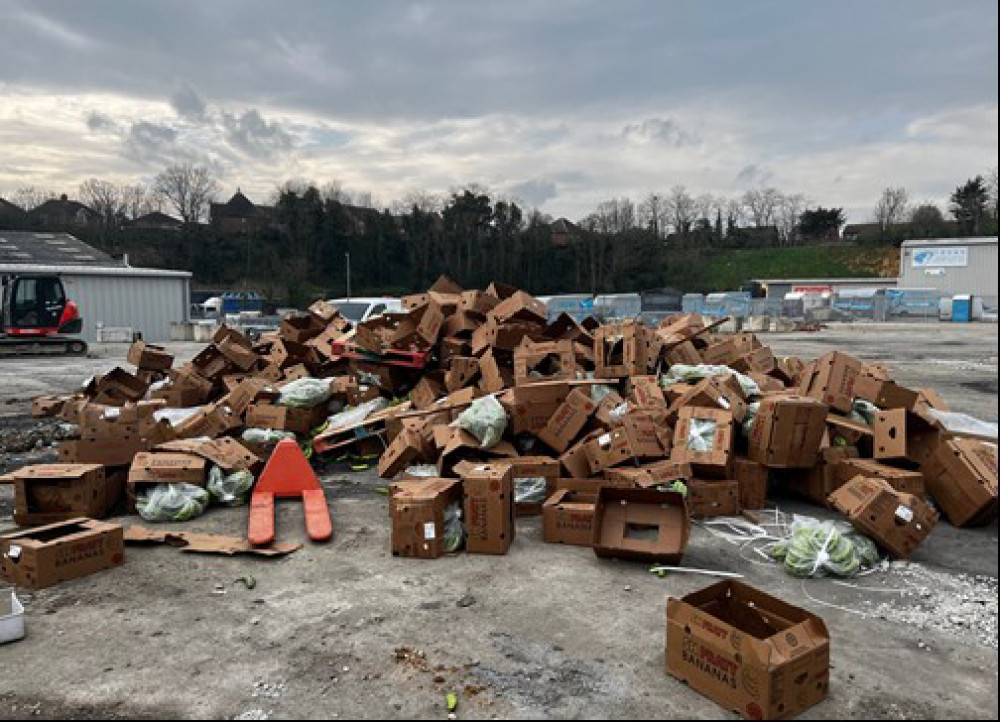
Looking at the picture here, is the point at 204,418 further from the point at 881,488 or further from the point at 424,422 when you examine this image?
the point at 881,488

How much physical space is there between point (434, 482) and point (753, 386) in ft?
11.5

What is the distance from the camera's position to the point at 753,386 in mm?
6773

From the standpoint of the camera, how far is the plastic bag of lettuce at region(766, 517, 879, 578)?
4.28 m

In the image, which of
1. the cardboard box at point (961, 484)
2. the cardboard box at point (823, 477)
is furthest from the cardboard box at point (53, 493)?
the cardboard box at point (961, 484)

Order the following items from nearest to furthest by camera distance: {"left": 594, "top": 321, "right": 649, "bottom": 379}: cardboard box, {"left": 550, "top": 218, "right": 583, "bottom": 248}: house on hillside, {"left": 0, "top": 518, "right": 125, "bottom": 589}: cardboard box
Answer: {"left": 0, "top": 518, "right": 125, "bottom": 589}: cardboard box, {"left": 594, "top": 321, "right": 649, "bottom": 379}: cardboard box, {"left": 550, "top": 218, "right": 583, "bottom": 248}: house on hillside

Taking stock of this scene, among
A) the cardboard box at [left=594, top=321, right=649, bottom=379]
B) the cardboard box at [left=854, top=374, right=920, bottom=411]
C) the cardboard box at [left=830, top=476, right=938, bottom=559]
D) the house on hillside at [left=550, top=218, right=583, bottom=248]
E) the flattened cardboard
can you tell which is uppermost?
the house on hillside at [left=550, top=218, right=583, bottom=248]

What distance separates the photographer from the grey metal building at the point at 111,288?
2728 cm

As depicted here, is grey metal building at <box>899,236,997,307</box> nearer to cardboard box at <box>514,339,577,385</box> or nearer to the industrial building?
the industrial building

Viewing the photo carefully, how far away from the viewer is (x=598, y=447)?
5727mm

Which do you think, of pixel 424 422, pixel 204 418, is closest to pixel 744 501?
pixel 424 422

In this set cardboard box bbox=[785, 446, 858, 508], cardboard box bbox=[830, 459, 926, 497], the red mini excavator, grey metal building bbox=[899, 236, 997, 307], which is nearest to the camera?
cardboard box bbox=[830, 459, 926, 497]

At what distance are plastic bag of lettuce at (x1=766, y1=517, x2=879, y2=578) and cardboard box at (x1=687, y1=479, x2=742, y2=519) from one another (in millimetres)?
853

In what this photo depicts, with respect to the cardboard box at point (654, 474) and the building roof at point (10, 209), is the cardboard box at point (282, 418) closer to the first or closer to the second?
the cardboard box at point (654, 474)

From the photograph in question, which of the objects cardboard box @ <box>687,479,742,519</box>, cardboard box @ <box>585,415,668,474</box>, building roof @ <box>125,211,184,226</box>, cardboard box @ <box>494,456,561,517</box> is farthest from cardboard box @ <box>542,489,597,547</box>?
building roof @ <box>125,211,184,226</box>
